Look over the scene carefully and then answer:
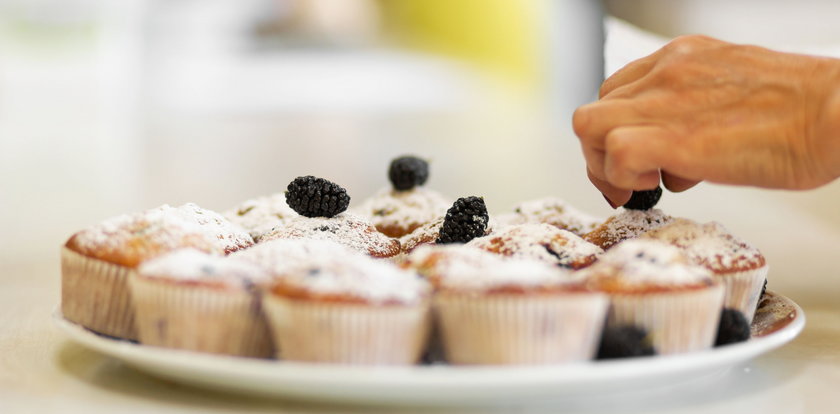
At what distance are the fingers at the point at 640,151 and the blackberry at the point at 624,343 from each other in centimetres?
31

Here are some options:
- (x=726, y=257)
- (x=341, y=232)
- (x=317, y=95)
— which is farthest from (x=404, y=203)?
(x=317, y=95)

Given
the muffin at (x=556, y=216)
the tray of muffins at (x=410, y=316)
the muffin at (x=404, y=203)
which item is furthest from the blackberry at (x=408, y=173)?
the tray of muffins at (x=410, y=316)

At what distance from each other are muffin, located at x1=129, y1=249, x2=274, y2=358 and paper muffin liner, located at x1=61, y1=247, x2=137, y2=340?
5.7 inches

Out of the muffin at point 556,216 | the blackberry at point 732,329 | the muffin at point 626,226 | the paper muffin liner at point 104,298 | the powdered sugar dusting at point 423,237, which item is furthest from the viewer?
the muffin at point 556,216

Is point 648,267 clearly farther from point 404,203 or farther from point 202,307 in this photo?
point 404,203

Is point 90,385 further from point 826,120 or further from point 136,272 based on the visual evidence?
point 826,120

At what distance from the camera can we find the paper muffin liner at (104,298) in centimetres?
139

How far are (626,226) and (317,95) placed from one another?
8.77 meters

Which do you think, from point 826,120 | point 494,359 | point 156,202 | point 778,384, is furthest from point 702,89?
point 156,202

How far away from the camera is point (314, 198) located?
1.72 meters

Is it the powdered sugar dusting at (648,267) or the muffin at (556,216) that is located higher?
the powdered sugar dusting at (648,267)

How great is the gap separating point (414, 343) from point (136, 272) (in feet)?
1.28

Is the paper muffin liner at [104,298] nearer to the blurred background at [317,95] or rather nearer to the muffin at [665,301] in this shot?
the muffin at [665,301]

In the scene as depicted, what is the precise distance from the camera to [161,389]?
1.23 metres
